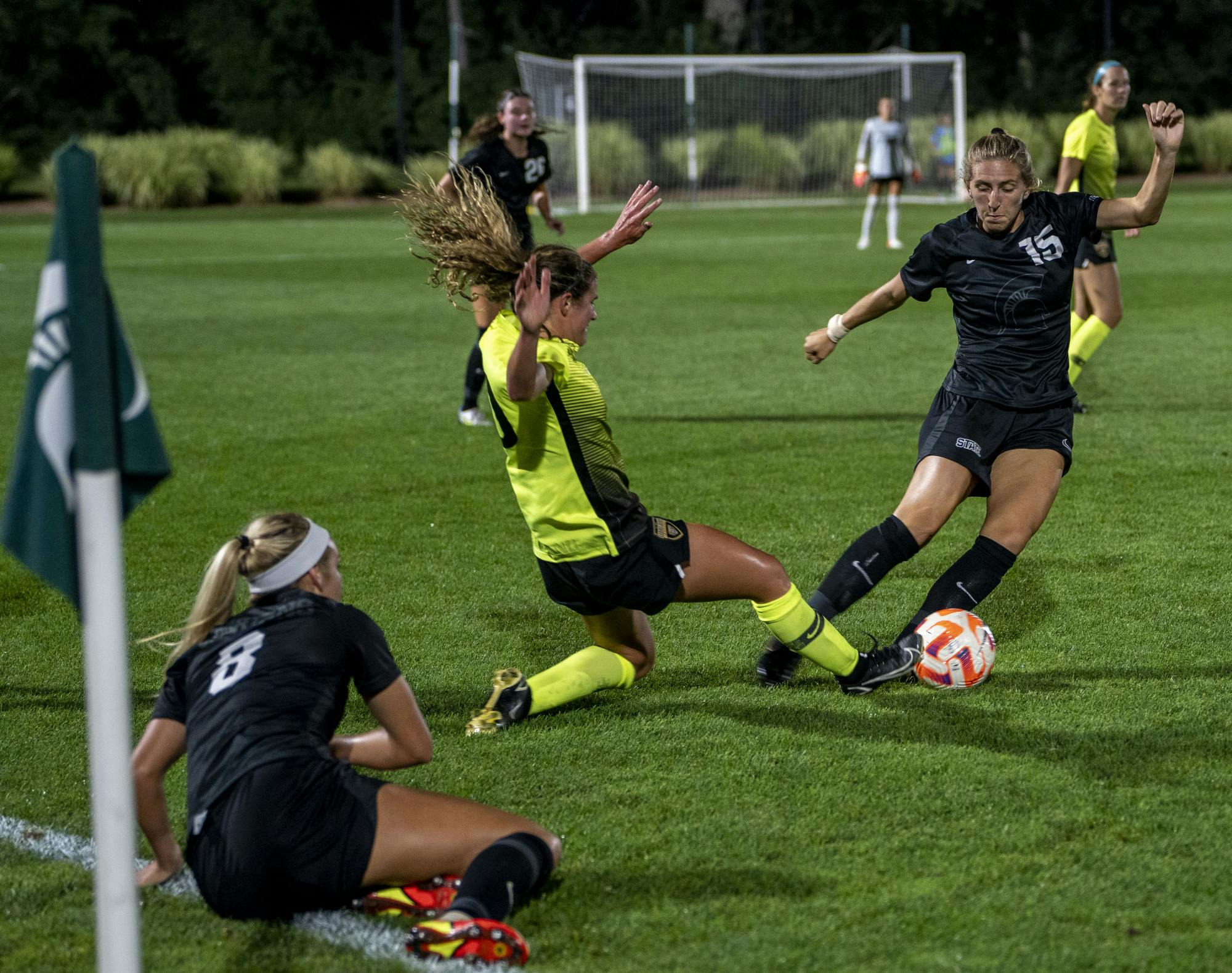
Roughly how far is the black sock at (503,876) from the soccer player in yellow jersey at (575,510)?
120 cm

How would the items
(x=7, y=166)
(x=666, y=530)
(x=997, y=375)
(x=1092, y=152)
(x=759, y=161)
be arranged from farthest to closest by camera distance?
(x=7, y=166) → (x=759, y=161) → (x=1092, y=152) → (x=997, y=375) → (x=666, y=530)

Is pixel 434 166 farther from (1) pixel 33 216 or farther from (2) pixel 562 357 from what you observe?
(2) pixel 562 357

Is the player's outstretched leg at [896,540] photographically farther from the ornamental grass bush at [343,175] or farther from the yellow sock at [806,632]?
the ornamental grass bush at [343,175]

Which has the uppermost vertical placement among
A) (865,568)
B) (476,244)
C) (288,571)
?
(476,244)

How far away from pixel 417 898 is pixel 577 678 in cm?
148

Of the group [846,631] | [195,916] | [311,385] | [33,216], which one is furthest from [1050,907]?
[33,216]

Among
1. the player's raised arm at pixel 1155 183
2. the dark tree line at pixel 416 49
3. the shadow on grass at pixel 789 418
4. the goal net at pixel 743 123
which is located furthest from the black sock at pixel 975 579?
the dark tree line at pixel 416 49

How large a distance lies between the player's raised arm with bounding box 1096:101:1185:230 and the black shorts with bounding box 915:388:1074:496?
2.25 ft

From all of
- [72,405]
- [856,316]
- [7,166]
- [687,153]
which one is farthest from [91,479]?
[7,166]

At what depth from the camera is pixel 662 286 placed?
1942 cm

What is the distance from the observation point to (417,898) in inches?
136

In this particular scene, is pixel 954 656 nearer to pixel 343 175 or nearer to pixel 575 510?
pixel 575 510

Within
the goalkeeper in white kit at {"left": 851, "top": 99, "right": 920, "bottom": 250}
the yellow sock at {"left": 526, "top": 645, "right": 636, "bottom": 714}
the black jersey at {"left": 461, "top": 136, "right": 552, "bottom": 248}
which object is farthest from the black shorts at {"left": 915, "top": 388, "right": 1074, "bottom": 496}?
the goalkeeper in white kit at {"left": 851, "top": 99, "right": 920, "bottom": 250}

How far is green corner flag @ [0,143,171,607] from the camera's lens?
104 inches
